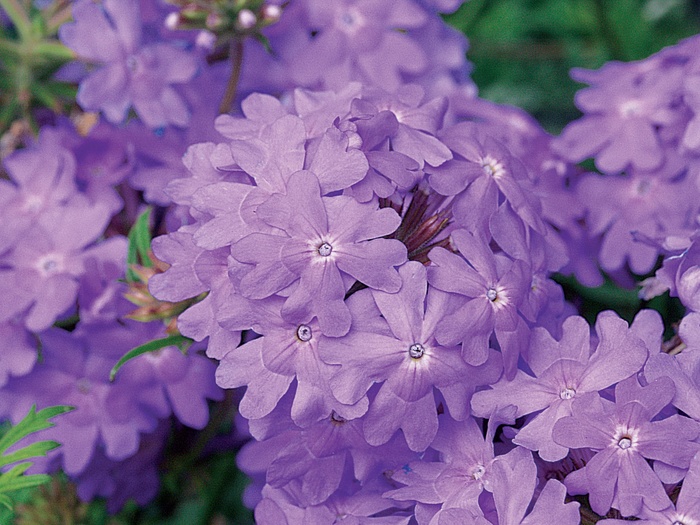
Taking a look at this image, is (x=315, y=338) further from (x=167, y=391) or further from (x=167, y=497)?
(x=167, y=497)

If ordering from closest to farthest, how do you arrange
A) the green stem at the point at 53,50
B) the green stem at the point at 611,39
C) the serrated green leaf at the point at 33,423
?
the serrated green leaf at the point at 33,423, the green stem at the point at 53,50, the green stem at the point at 611,39

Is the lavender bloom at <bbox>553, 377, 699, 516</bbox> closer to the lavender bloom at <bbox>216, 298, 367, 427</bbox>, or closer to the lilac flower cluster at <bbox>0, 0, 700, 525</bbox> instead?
the lilac flower cluster at <bbox>0, 0, 700, 525</bbox>

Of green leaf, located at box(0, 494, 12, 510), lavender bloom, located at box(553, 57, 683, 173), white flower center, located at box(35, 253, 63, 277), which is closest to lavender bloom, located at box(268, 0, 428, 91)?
lavender bloom, located at box(553, 57, 683, 173)

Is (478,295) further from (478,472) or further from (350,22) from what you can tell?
(350,22)

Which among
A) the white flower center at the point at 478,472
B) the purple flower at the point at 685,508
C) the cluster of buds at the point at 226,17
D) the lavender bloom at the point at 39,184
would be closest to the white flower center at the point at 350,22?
the cluster of buds at the point at 226,17

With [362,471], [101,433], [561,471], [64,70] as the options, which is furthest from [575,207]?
[64,70]

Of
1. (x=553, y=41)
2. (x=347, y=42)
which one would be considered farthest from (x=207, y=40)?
(x=553, y=41)

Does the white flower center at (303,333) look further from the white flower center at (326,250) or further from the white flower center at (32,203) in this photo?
the white flower center at (32,203)
